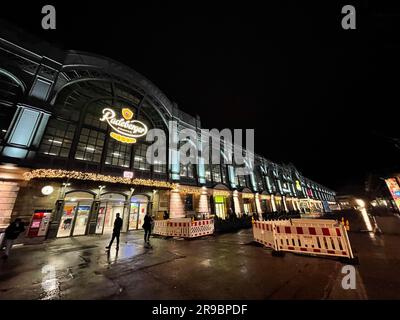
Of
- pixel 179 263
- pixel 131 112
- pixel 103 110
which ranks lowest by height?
pixel 179 263

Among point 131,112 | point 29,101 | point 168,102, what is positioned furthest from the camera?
point 168,102

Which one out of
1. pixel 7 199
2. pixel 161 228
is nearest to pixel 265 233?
pixel 161 228

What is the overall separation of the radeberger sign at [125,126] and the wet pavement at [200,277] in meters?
11.6

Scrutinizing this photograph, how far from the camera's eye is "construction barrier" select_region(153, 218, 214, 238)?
1102cm

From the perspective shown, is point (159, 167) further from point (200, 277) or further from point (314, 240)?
point (314, 240)

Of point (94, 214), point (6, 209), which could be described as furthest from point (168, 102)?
point (6, 209)

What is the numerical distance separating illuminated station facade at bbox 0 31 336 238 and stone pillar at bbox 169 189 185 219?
11cm

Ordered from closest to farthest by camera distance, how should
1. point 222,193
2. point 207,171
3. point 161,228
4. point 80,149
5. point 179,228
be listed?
point 179,228, point 161,228, point 80,149, point 222,193, point 207,171

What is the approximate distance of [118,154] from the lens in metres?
16.1

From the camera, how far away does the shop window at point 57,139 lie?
40.4ft

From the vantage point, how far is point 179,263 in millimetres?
5676

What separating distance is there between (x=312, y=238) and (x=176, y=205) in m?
13.7
